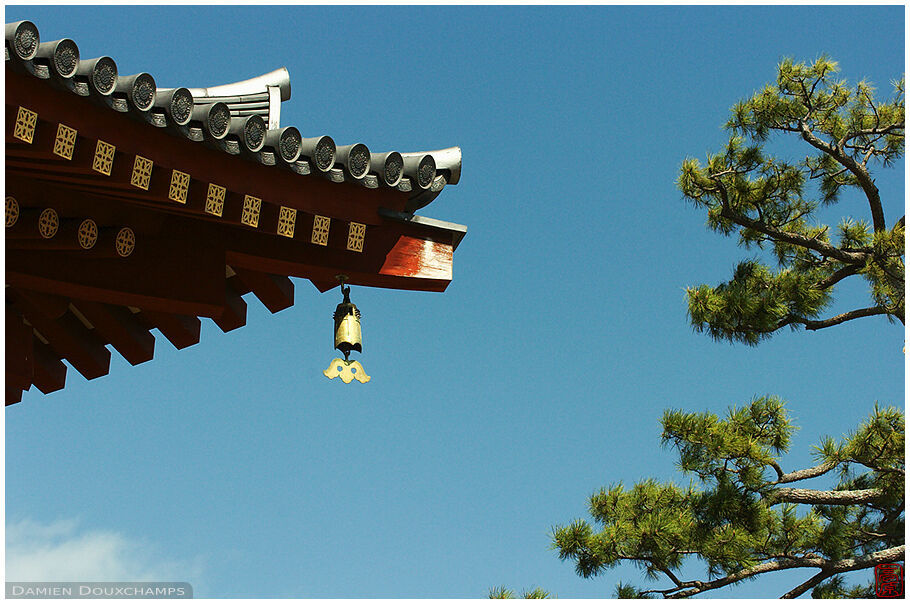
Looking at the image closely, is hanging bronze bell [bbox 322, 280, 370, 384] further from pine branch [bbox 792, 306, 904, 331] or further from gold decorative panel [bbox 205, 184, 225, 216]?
pine branch [bbox 792, 306, 904, 331]

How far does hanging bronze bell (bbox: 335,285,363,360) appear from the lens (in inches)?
215

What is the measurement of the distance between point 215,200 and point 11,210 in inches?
34.9

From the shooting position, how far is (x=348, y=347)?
5.47m

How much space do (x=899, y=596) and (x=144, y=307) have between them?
645 cm

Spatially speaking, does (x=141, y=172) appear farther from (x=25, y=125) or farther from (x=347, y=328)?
(x=347, y=328)

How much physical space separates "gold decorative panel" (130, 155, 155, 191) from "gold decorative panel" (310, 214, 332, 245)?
89cm

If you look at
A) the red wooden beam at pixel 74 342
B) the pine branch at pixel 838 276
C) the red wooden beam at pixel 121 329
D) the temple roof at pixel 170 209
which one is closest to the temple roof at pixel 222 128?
the temple roof at pixel 170 209

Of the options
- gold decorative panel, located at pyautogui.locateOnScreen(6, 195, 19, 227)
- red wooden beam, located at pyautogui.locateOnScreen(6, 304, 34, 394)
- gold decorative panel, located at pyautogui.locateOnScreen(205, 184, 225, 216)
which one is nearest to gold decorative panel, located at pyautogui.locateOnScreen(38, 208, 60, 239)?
gold decorative panel, located at pyautogui.locateOnScreen(6, 195, 19, 227)

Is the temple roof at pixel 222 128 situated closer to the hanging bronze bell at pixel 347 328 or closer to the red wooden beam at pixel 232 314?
the hanging bronze bell at pixel 347 328

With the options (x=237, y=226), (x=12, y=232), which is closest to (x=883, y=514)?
(x=237, y=226)

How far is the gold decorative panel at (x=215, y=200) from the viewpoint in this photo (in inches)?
190

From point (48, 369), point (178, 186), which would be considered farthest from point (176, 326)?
point (178, 186)

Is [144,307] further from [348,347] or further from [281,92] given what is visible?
[281,92]

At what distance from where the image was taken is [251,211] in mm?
Result: 4980
